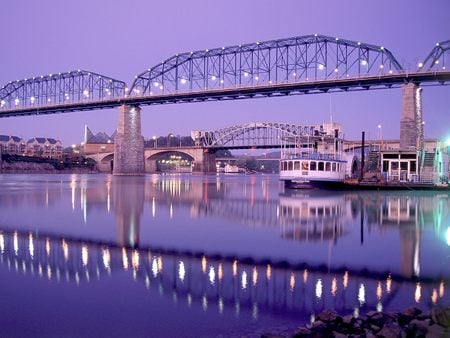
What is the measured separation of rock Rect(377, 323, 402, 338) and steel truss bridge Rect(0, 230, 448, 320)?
1.48 m

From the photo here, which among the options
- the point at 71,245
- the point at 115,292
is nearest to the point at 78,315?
the point at 115,292

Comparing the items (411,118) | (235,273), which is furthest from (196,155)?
(235,273)

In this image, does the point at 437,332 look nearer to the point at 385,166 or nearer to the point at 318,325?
the point at 318,325

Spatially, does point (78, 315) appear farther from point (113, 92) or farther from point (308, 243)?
point (113, 92)

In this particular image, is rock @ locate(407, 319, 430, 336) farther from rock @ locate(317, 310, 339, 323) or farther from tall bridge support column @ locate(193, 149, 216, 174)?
tall bridge support column @ locate(193, 149, 216, 174)

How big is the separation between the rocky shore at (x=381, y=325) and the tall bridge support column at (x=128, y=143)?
92.6 m

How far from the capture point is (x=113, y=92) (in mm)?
130125

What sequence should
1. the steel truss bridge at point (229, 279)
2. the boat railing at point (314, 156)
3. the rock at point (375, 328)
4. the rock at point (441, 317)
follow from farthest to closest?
the boat railing at point (314, 156), the steel truss bridge at point (229, 279), the rock at point (441, 317), the rock at point (375, 328)

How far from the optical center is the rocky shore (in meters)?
7.07

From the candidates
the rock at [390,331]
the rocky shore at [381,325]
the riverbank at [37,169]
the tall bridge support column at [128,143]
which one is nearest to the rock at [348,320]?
the rocky shore at [381,325]

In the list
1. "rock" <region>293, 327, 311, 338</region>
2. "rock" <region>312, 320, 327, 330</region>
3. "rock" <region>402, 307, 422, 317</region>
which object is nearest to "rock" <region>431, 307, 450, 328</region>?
"rock" <region>402, 307, 422, 317</region>

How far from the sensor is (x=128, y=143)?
98.7 meters

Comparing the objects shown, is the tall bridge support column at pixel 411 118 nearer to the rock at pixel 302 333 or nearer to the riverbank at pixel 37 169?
the rock at pixel 302 333

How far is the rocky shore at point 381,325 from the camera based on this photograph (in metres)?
7.07
